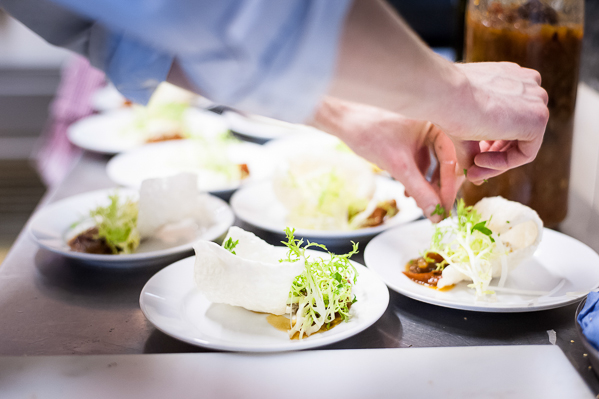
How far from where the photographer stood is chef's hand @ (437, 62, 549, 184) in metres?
0.91

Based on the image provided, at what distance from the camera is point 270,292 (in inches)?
37.9

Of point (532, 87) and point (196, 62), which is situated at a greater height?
point (196, 62)

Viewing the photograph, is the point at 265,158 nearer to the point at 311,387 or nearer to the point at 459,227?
the point at 459,227

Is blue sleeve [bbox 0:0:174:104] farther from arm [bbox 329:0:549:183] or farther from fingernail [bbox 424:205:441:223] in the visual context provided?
fingernail [bbox 424:205:441:223]

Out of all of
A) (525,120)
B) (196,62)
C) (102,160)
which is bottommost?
(102,160)

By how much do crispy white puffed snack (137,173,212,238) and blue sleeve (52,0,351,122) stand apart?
65cm

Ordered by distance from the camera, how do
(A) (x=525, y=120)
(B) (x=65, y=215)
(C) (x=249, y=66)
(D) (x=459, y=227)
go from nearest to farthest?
(C) (x=249, y=66), (A) (x=525, y=120), (D) (x=459, y=227), (B) (x=65, y=215)

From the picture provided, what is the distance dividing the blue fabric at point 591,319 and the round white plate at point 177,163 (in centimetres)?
100

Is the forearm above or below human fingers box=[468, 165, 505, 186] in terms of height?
above

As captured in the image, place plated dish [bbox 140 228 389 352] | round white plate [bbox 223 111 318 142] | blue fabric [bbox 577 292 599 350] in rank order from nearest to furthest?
1. blue fabric [bbox 577 292 599 350]
2. plated dish [bbox 140 228 389 352]
3. round white plate [bbox 223 111 318 142]

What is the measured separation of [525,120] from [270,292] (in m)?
0.51

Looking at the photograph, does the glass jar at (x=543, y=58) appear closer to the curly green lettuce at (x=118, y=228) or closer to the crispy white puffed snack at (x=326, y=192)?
the crispy white puffed snack at (x=326, y=192)

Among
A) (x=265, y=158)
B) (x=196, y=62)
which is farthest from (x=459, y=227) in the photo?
(x=265, y=158)

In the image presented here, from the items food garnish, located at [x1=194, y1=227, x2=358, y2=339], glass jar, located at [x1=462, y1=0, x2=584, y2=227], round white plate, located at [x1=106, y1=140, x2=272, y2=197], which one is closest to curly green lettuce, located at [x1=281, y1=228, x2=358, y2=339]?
food garnish, located at [x1=194, y1=227, x2=358, y2=339]
